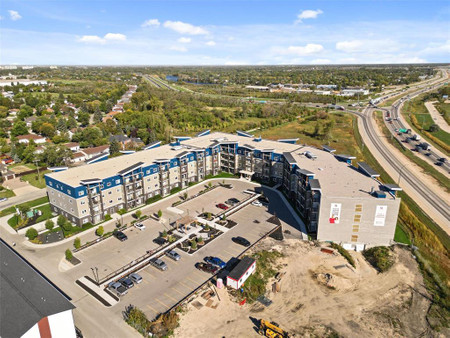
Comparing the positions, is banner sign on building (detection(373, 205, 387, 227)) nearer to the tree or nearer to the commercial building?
the commercial building

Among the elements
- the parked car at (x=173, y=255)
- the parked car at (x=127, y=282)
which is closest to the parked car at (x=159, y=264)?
the parked car at (x=173, y=255)

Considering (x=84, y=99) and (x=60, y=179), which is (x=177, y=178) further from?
(x=84, y=99)

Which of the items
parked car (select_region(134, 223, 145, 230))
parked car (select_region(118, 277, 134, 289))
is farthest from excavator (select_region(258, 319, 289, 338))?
parked car (select_region(134, 223, 145, 230))

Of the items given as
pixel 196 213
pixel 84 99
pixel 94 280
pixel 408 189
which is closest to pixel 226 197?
pixel 196 213

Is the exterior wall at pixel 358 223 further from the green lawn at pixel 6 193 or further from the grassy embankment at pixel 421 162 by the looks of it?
the green lawn at pixel 6 193

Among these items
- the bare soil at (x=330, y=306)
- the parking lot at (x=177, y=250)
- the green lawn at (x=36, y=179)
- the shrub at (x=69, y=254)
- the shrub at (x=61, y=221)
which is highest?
the shrub at (x=61, y=221)

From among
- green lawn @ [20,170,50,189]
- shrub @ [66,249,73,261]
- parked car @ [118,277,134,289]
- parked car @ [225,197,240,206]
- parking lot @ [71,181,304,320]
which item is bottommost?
parking lot @ [71,181,304,320]

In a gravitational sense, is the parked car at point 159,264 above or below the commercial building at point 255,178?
below
